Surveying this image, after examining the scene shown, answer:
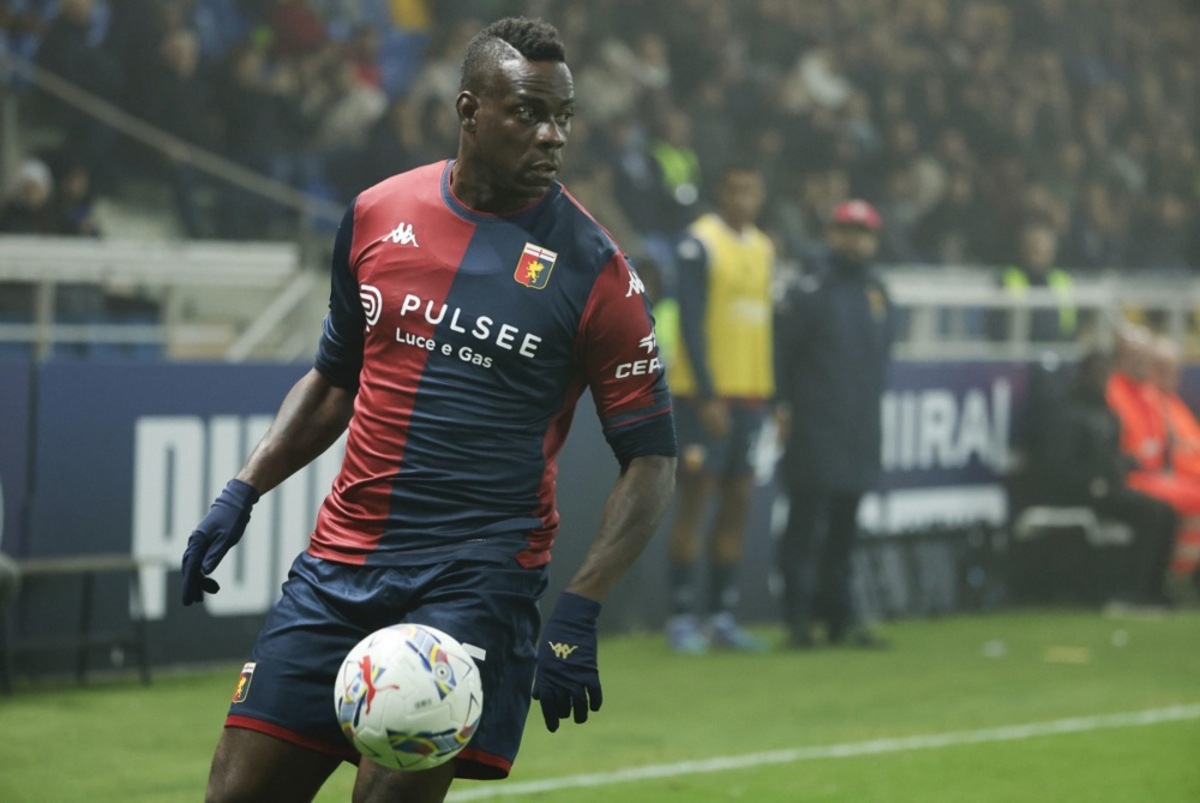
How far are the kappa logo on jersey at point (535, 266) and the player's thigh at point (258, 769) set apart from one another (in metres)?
1.11

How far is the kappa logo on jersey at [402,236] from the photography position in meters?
4.19

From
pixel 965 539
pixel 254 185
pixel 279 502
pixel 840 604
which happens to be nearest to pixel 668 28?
pixel 254 185

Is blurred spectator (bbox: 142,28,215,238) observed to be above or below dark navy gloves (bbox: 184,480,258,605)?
above

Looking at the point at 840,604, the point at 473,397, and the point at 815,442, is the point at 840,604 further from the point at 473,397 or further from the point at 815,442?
the point at 473,397

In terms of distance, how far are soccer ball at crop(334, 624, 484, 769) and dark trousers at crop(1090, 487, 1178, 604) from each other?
380 inches

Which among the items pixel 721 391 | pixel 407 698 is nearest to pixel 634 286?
pixel 407 698

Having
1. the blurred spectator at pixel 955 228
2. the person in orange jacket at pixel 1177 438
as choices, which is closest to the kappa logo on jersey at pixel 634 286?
the person in orange jacket at pixel 1177 438

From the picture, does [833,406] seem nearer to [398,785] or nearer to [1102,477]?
[1102,477]

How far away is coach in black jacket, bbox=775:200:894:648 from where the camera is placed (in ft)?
35.5

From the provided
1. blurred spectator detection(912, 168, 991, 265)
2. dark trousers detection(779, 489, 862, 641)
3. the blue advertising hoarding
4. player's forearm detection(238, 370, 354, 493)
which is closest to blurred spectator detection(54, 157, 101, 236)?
the blue advertising hoarding

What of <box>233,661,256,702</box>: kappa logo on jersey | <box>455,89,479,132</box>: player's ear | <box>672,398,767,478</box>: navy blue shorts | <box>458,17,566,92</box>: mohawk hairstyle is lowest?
<box>233,661,256,702</box>: kappa logo on jersey

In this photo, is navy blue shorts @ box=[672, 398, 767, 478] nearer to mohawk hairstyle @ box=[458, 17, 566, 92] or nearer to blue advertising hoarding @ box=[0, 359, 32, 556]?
blue advertising hoarding @ box=[0, 359, 32, 556]

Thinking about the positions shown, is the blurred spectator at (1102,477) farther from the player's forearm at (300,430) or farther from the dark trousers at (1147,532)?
the player's forearm at (300,430)

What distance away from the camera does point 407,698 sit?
3.65m
